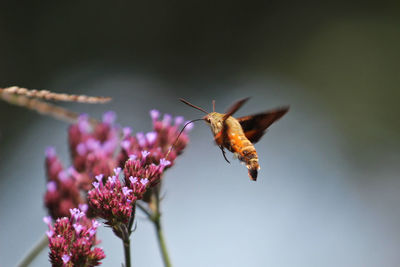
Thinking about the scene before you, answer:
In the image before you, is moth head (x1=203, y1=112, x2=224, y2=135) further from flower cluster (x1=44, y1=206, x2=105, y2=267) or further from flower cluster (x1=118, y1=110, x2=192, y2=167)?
flower cluster (x1=44, y1=206, x2=105, y2=267)

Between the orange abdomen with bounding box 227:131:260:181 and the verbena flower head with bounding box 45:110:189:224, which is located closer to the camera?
the verbena flower head with bounding box 45:110:189:224

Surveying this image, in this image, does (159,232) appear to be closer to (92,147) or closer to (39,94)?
(92,147)

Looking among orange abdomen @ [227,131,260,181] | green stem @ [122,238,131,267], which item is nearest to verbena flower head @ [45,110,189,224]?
green stem @ [122,238,131,267]

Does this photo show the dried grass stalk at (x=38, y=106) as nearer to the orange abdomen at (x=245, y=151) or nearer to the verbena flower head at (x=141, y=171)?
the verbena flower head at (x=141, y=171)

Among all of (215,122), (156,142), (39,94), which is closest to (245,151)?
(215,122)

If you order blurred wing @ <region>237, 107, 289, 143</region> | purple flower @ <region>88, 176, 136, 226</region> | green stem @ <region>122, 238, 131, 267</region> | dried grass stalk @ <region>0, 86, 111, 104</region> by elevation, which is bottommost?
green stem @ <region>122, 238, 131, 267</region>
